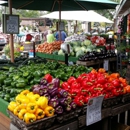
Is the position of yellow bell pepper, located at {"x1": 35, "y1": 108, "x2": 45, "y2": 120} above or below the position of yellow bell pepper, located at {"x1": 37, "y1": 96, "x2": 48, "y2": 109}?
below

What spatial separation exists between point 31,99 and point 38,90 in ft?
0.56

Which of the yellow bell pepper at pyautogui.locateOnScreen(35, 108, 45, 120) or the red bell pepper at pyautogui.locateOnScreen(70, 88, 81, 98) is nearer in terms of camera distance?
the yellow bell pepper at pyautogui.locateOnScreen(35, 108, 45, 120)

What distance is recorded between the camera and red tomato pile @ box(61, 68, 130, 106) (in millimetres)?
2467

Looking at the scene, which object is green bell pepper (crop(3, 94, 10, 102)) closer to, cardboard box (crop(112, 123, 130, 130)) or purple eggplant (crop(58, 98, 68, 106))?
purple eggplant (crop(58, 98, 68, 106))

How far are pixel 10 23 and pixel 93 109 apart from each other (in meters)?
2.69

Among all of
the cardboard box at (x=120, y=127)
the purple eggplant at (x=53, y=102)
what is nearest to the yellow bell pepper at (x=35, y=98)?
the purple eggplant at (x=53, y=102)

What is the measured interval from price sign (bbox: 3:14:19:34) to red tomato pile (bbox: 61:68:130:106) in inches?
83.3

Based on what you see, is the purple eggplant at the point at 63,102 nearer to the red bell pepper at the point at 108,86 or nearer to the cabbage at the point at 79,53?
the red bell pepper at the point at 108,86

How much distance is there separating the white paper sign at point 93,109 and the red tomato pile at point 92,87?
0.10m

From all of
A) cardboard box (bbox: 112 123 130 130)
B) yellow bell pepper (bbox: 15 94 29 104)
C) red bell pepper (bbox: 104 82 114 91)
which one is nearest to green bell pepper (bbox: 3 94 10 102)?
yellow bell pepper (bbox: 15 94 29 104)

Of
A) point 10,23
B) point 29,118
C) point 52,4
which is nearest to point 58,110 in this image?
point 29,118

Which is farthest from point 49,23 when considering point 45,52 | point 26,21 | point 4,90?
point 4,90

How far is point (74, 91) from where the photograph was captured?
248 centimetres

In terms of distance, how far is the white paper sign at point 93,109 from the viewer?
2336 millimetres
